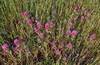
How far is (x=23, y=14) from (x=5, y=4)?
0.91ft

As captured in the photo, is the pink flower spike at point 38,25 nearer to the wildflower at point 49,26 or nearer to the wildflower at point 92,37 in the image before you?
the wildflower at point 49,26

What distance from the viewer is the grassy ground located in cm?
213

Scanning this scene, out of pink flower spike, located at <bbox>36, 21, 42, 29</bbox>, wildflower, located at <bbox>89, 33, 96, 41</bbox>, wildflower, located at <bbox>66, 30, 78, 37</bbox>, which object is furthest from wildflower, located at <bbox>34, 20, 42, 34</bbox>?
wildflower, located at <bbox>89, 33, 96, 41</bbox>

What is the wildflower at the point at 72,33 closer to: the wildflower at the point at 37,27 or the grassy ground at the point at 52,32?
the grassy ground at the point at 52,32

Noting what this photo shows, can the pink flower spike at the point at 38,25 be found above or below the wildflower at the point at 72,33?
above

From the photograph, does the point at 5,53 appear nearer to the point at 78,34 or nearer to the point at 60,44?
the point at 60,44

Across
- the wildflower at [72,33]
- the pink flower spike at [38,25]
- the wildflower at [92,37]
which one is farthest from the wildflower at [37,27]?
the wildflower at [92,37]

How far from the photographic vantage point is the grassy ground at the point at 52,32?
213cm

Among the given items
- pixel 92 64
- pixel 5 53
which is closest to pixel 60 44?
pixel 92 64

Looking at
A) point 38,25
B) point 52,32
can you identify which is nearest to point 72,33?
point 52,32

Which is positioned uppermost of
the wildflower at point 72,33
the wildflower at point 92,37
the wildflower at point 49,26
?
the wildflower at point 49,26

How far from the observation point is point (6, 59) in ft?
7.07

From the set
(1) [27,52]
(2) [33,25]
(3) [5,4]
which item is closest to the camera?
(1) [27,52]

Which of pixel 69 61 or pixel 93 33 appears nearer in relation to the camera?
pixel 69 61
